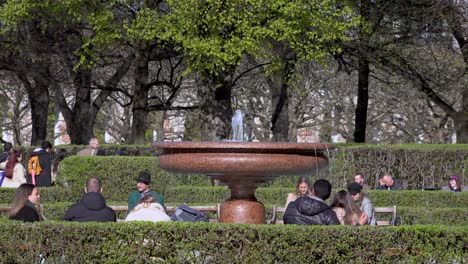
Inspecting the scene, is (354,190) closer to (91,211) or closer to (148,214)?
(148,214)

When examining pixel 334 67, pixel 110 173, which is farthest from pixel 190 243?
pixel 334 67

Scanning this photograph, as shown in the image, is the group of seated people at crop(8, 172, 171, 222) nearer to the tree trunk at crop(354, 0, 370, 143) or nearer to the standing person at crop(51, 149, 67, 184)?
the standing person at crop(51, 149, 67, 184)

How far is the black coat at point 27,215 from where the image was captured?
30.5ft

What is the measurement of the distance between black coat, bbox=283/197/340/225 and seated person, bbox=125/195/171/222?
1.44 m

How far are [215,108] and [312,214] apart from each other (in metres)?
14.8

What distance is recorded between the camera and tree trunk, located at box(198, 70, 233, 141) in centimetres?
2359

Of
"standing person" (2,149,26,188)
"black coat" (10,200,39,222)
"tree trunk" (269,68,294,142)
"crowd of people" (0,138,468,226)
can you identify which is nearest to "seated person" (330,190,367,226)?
"crowd of people" (0,138,468,226)

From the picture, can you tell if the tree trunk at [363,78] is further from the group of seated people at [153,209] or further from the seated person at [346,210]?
the seated person at [346,210]

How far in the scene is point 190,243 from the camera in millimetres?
8203

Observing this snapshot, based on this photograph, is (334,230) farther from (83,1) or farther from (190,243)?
(83,1)

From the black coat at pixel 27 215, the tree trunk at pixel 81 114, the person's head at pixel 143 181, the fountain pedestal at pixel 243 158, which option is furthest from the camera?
the tree trunk at pixel 81 114

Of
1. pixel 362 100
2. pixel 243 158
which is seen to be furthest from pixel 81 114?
pixel 243 158

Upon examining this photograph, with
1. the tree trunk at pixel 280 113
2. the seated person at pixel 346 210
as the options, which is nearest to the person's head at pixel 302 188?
the seated person at pixel 346 210

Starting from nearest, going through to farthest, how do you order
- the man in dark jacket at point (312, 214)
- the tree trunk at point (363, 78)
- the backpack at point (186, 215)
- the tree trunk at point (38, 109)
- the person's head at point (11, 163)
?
1. the man in dark jacket at point (312, 214)
2. the backpack at point (186, 215)
3. the person's head at point (11, 163)
4. the tree trunk at point (363, 78)
5. the tree trunk at point (38, 109)
